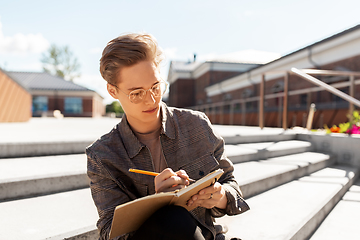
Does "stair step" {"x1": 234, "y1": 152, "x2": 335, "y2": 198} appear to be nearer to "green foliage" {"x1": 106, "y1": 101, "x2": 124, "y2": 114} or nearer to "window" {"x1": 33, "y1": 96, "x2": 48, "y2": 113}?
"window" {"x1": 33, "y1": 96, "x2": 48, "y2": 113}

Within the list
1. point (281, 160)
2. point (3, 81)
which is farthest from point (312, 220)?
point (3, 81)

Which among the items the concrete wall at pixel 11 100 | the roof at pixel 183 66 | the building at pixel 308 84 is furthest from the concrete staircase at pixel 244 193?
the roof at pixel 183 66

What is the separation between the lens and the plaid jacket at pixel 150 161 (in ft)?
3.76

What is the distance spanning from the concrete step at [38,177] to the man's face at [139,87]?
3.75ft

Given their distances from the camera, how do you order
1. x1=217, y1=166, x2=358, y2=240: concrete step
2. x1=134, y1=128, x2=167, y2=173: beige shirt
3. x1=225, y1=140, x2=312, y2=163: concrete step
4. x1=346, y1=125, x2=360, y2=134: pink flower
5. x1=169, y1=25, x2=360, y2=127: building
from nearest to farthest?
x1=134, y1=128, x2=167, y2=173: beige shirt < x1=217, y1=166, x2=358, y2=240: concrete step < x1=225, y1=140, x2=312, y2=163: concrete step < x1=346, y1=125, x2=360, y2=134: pink flower < x1=169, y1=25, x2=360, y2=127: building

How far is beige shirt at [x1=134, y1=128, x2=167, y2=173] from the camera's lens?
134 cm

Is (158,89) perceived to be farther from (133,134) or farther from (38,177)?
(38,177)

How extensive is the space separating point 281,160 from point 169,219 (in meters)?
3.07

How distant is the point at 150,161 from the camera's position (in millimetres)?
1274

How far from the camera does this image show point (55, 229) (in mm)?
1468

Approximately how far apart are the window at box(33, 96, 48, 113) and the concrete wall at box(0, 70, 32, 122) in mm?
18198

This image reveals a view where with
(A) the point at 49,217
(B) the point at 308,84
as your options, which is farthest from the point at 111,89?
(B) the point at 308,84

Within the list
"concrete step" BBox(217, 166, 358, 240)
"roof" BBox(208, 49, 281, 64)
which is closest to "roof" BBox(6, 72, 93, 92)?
"roof" BBox(208, 49, 281, 64)

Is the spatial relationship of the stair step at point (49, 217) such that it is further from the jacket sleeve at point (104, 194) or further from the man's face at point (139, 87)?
the man's face at point (139, 87)
